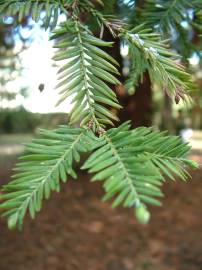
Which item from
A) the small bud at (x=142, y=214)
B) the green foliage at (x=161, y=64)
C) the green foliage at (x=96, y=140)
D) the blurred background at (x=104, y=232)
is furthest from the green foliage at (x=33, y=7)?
the blurred background at (x=104, y=232)

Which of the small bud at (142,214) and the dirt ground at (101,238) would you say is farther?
the dirt ground at (101,238)

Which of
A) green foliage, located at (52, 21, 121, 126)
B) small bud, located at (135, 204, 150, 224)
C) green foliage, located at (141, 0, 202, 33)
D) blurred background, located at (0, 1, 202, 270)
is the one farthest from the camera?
blurred background, located at (0, 1, 202, 270)

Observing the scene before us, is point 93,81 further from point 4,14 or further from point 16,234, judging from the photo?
point 16,234

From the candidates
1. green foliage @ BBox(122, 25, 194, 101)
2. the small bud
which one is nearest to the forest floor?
green foliage @ BBox(122, 25, 194, 101)

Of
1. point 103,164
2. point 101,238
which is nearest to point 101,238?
point 101,238

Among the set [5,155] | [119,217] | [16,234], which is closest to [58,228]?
[16,234]

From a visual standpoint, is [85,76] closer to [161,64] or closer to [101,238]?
[161,64]

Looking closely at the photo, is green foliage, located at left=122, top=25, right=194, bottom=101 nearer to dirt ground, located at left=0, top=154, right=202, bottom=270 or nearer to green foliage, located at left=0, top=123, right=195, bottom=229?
green foliage, located at left=0, top=123, right=195, bottom=229

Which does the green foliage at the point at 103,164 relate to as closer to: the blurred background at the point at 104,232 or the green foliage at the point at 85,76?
the green foliage at the point at 85,76
